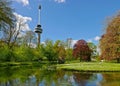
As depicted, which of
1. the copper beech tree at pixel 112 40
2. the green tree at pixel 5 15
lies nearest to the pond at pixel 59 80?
the green tree at pixel 5 15

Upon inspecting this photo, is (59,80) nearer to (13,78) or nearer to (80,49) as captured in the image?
(13,78)

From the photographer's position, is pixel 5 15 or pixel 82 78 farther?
pixel 82 78

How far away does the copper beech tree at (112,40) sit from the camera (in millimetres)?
62438

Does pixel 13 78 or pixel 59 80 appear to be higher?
pixel 13 78

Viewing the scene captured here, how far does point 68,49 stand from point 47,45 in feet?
90.7

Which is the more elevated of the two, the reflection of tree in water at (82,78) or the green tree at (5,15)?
the green tree at (5,15)

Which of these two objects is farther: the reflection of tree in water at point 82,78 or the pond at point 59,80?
the reflection of tree in water at point 82,78

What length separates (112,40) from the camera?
64.2 meters

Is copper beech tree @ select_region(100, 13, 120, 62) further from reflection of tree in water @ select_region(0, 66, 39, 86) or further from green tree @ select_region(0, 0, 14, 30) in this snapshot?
green tree @ select_region(0, 0, 14, 30)

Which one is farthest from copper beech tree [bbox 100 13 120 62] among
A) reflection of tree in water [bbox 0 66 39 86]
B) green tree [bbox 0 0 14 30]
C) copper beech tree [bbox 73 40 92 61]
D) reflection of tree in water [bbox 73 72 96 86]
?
green tree [bbox 0 0 14 30]

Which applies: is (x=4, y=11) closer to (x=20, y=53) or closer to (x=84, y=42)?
(x=20, y=53)

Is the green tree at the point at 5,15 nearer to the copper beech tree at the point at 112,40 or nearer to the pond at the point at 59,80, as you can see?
the pond at the point at 59,80

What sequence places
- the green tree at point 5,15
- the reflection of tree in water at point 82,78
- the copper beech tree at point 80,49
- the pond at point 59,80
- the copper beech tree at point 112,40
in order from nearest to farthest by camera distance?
the green tree at point 5,15 < the pond at point 59,80 < the reflection of tree in water at point 82,78 < the copper beech tree at point 112,40 < the copper beech tree at point 80,49

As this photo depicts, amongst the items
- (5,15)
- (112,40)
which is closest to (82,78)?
(5,15)
